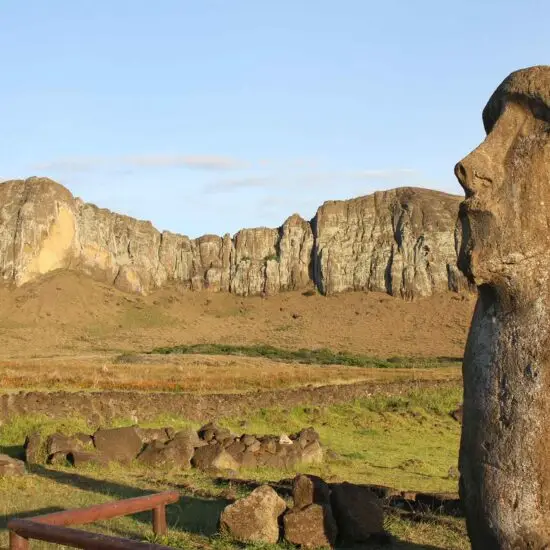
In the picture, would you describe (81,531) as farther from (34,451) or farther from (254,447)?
(254,447)

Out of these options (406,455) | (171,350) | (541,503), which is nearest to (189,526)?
(541,503)

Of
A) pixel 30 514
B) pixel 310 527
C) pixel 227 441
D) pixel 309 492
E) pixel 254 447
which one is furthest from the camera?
pixel 227 441

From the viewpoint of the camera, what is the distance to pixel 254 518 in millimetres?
10117

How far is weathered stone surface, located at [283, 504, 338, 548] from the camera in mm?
10016

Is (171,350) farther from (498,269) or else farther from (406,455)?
(498,269)

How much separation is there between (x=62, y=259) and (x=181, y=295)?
1572cm

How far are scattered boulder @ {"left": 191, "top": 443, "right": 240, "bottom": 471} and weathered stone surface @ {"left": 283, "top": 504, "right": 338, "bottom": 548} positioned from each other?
6.70 metres

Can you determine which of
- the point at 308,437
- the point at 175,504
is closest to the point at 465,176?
the point at 175,504

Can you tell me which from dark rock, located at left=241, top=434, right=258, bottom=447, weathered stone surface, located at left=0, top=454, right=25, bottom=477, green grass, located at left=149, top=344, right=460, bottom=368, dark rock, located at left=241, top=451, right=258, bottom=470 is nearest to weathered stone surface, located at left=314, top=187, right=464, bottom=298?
green grass, located at left=149, top=344, right=460, bottom=368

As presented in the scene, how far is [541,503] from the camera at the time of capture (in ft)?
25.3

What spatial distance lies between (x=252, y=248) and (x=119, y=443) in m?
106

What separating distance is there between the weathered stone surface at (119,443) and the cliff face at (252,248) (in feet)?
293

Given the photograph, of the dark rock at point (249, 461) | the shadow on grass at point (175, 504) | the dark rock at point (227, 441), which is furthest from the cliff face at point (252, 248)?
the shadow on grass at point (175, 504)

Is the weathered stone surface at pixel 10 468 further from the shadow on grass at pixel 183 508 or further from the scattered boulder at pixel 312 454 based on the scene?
the scattered boulder at pixel 312 454
